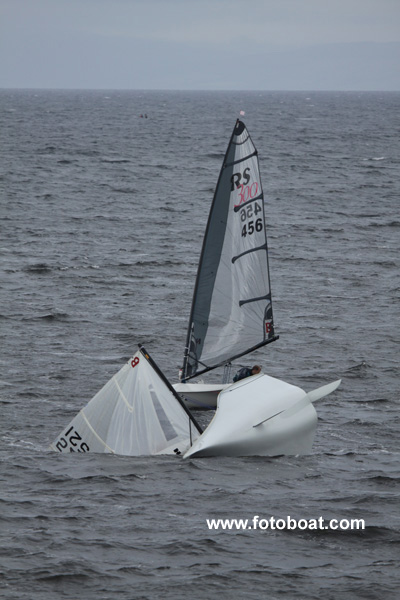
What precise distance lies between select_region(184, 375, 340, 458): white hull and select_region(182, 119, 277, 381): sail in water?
2737 millimetres

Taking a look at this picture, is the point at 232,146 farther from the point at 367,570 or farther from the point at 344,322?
the point at 344,322

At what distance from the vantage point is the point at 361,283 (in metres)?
47.4

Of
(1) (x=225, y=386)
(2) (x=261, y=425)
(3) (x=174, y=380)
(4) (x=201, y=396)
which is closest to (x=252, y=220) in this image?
(1) (x=225, y=386)

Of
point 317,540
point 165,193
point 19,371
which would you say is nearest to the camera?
point 317,540

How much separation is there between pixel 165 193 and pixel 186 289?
3609 cm

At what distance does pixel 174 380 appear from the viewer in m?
31.8

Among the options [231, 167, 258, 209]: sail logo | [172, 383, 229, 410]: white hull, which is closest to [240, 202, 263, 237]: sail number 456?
[231, 167, 258, 209]: sail logo

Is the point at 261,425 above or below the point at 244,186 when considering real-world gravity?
below

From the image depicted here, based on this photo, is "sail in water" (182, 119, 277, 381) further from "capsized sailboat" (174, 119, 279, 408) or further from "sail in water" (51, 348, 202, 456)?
"sail in water" (51, 348, 202, 456)

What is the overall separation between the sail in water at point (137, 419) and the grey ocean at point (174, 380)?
51 centimetres

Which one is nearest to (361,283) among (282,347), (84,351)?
(282,347)

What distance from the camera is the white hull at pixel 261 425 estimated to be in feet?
79.2

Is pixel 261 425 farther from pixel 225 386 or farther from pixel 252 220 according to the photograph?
pixel 252 220

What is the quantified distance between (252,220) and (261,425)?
6.35m
